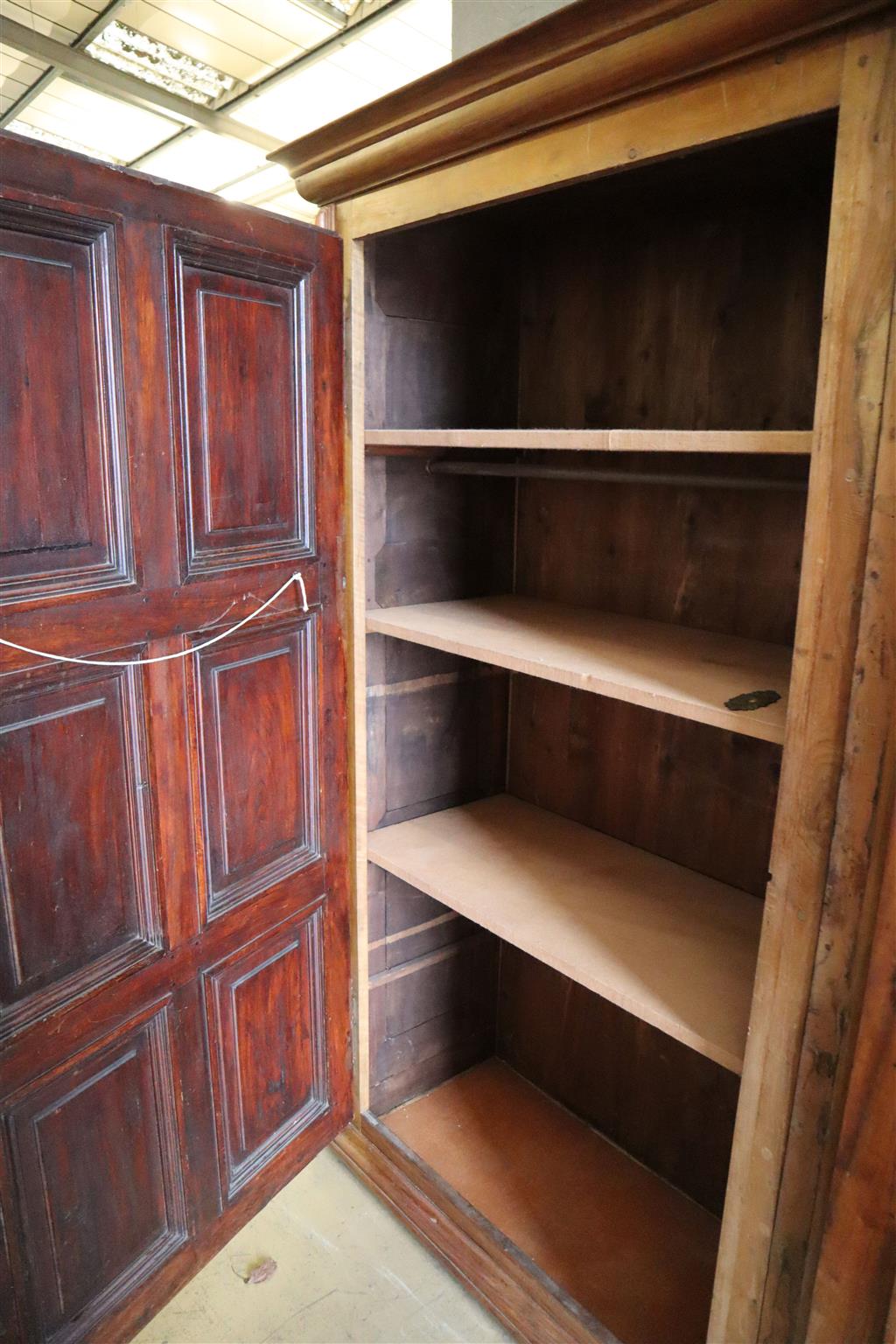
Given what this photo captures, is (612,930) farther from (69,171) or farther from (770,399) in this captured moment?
(69,171)

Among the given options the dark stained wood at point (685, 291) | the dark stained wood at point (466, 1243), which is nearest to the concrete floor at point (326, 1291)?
the dark stained wood at point (466, 1243)

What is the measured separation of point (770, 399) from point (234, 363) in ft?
2.88

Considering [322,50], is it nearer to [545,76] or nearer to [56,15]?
[56,15]

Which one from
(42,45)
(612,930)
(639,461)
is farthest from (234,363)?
(42,45)

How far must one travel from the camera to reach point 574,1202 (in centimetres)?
174

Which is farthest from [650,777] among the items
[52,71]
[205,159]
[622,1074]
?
[205,159]

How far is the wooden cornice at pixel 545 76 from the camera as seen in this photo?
87 centimetres

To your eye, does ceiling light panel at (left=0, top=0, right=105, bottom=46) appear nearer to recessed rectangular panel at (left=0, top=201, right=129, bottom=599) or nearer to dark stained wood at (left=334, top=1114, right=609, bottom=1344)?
recessed rectangular panel at (left=0, top=201, right=129, bottom=599)

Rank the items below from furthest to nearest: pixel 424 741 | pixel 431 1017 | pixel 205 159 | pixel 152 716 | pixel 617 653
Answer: pixel 205 159 < pixel 431 1017 < pixel 424 741 < pixel 617 653 < pixel 152 716

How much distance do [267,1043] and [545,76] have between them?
1.58 m

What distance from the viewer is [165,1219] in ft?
4.54

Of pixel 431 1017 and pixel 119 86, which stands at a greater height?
pixel 119 86

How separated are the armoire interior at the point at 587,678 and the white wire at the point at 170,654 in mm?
238

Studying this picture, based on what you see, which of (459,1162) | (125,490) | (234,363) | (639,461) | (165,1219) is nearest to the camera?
(125,490)
